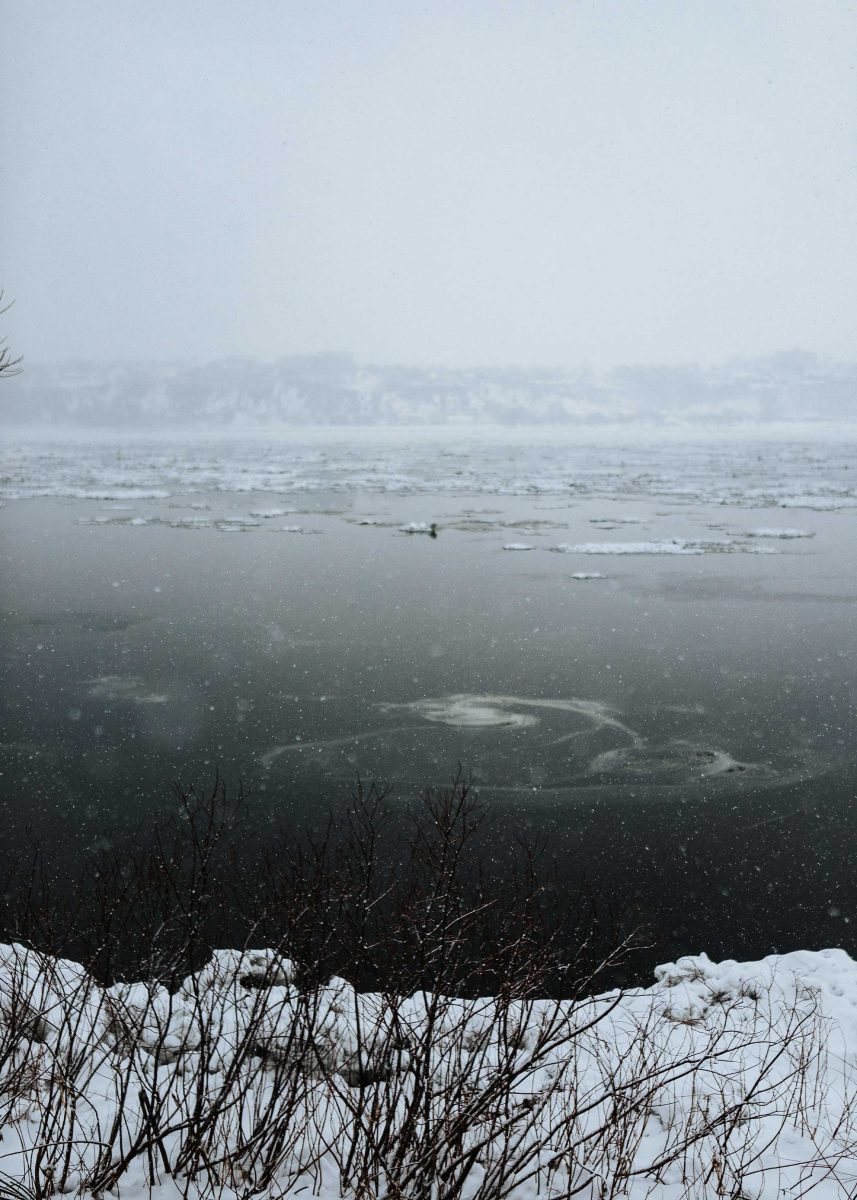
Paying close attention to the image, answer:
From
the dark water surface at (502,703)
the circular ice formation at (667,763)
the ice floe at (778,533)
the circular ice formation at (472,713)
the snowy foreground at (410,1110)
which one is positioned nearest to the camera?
the snowy foreground at (410,1110)

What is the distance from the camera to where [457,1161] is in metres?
3.74

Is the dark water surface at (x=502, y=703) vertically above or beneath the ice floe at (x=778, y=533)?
beneath

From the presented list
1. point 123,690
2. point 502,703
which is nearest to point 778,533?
point 502,703

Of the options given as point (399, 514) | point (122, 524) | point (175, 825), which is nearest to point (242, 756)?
point (175, 825)

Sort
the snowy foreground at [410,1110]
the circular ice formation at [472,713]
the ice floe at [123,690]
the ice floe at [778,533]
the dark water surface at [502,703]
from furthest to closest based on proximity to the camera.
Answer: the ice floe at [778,533], the ice floe at [123,690], the circular ice formation at [472,713], the dark water surface at [502,703], the snowy foreground at [410,1110]

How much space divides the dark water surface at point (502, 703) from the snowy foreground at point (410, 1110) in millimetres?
1595

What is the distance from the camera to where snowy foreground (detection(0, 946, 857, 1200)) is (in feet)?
13.0

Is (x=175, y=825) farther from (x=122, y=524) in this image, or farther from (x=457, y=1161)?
(x=122, y=524)

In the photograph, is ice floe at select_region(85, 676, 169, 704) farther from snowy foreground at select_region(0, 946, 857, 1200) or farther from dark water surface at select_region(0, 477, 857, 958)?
snowy foreground at select_region(0, 946, 857, 1200)

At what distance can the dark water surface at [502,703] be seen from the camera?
7.73 meters

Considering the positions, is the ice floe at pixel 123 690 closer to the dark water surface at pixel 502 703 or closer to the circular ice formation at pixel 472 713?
the dark water surface at pixel 502 703

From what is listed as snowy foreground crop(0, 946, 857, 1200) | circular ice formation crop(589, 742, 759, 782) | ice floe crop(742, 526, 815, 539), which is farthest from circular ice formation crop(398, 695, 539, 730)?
ice floe crop(742, 526, 815, 539)

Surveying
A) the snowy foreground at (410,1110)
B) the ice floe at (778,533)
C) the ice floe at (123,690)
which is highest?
the ice floe at (778,533)

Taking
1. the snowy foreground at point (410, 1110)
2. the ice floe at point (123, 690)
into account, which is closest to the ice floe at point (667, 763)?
the snowy foreground at point (410, 1110)
